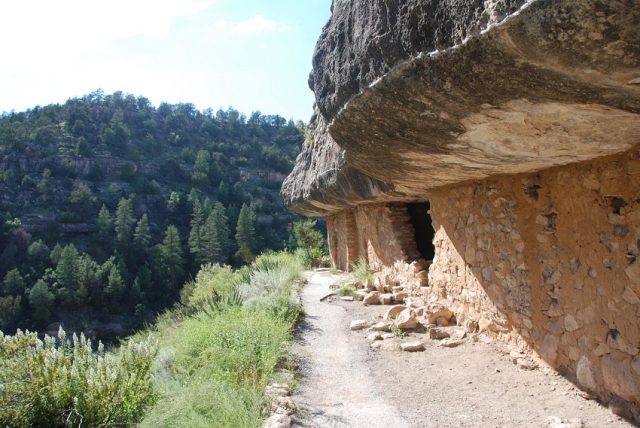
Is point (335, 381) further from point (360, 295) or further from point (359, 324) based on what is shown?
point (360, 295)

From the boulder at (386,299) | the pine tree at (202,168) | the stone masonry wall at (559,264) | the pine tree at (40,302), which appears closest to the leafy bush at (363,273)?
the boulder at (386,299)

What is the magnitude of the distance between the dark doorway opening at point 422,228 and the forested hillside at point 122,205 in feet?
57.1

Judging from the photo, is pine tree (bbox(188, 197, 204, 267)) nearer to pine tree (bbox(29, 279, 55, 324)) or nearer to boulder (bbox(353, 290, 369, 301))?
pine tree (bbox(29, 279, 55, 324))

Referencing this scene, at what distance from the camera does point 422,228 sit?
29.8 ft

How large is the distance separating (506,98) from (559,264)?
6.00ft

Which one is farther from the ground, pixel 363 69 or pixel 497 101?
pixel 363 69

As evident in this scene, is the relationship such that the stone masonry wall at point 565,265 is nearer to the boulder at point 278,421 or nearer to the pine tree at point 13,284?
the boulder at point 278,421

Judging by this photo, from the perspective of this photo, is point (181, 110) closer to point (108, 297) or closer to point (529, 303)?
point (108, 297)

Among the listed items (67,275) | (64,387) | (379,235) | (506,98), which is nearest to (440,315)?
(379,235)

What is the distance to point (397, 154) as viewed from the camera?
149 inches

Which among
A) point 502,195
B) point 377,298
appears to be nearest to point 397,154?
point 502,195

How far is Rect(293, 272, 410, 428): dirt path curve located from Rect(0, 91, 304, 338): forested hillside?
66.5 ft

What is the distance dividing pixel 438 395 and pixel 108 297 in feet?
107

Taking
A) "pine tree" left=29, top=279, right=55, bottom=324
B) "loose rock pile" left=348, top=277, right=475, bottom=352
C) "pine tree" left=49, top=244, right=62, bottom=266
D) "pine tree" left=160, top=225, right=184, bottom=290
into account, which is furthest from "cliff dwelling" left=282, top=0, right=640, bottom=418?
"pine tree" left=49, top=244, right=62, bottom=266
